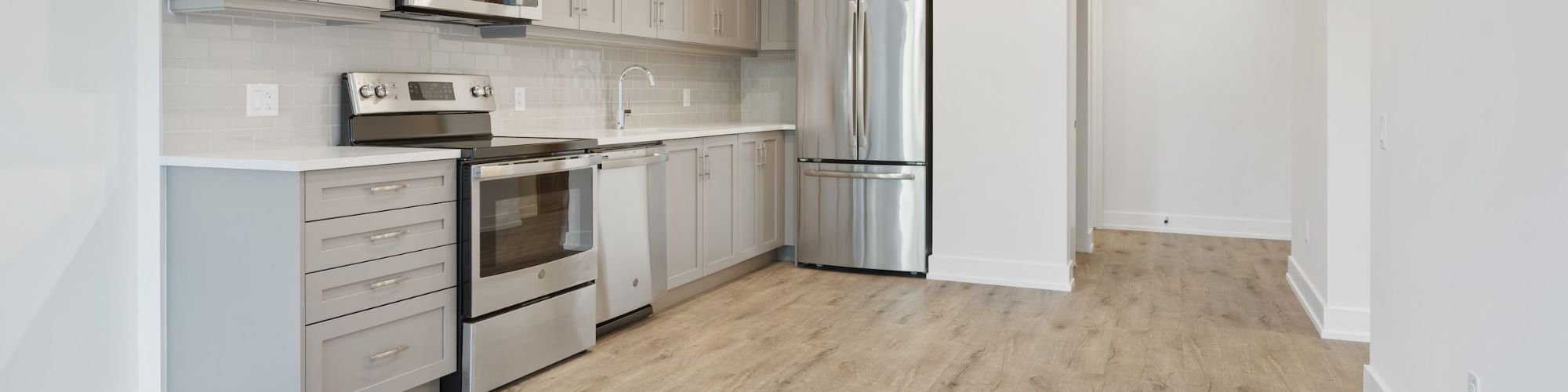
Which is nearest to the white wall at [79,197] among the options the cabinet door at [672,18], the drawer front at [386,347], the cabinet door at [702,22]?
the drawer front at [386,347]

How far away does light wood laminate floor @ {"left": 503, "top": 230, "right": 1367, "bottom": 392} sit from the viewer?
132 inches

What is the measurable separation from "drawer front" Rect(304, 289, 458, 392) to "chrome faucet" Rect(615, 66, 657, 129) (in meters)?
1.81

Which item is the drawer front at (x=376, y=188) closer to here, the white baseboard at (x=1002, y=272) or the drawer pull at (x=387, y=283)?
the drawer pull at (x=387, y=283)

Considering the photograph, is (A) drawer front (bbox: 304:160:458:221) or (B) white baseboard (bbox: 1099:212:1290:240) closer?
(A) drawer front (bbox: 304:160:458:221)

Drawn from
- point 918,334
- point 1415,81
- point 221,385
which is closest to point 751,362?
point 918,334

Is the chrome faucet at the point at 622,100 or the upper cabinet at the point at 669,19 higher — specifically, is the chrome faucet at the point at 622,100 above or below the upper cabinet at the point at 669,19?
below

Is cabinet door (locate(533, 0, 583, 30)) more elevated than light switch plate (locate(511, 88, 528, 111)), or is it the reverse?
cabinet door (locate(533, 0, 583, 30))

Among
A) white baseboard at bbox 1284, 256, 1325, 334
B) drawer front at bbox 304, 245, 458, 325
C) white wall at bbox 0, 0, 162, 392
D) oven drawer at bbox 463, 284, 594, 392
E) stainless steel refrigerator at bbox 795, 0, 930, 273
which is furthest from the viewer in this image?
stainless steel refrigerator at bbox 795, 0, 930, 273

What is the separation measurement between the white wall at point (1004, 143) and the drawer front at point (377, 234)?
2.82m

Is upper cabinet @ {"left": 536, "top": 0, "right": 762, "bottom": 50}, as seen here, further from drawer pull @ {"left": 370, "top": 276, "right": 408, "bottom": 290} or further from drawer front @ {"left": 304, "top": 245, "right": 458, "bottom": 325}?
drawer pull @ {"left": 370, "top": 276, "right": 408, "bottom": 290}

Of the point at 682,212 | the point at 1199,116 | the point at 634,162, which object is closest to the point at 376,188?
the point at 634,162

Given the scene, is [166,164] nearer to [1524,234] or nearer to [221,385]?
[221,385]

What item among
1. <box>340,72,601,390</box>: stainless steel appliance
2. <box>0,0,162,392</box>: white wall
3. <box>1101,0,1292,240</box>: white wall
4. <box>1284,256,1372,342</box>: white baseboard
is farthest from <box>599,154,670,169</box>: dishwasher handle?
<box>1101,0,1292,240</box>: white wall

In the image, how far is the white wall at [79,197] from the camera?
252 centimetres
